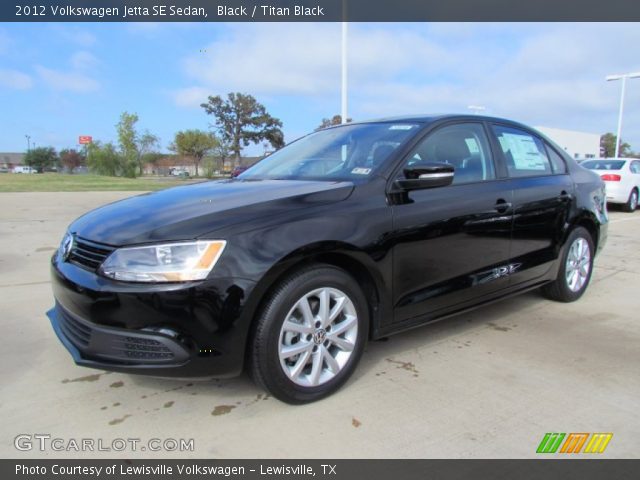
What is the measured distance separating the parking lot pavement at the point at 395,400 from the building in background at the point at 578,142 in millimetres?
52278

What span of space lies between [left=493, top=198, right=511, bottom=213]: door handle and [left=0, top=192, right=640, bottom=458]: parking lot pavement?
96 cm

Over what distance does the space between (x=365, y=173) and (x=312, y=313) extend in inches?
37.8

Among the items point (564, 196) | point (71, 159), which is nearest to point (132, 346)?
point (564, 196)

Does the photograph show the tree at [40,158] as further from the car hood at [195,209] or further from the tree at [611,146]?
the car hood at [195,209]

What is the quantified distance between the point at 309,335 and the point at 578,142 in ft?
208

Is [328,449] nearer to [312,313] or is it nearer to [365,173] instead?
[312,313]

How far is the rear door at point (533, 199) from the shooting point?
369 cm

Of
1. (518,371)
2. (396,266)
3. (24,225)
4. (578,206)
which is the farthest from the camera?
(24,225)

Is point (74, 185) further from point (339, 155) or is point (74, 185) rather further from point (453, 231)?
point (453, 231)

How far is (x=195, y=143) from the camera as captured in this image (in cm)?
A: 5762

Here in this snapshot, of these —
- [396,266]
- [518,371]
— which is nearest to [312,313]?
[396,266]

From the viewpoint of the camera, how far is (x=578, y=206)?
4.27 meters
